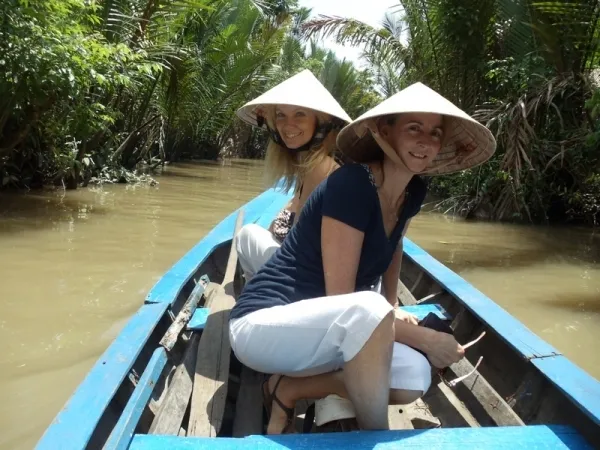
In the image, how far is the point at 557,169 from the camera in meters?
7.72

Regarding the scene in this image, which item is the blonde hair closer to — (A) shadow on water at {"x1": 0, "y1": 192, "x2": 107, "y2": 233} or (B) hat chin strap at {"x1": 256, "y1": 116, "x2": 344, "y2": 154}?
(B) hat chin strap at {"x1": 256, "y1": 116, "x2": 344, "y2": 154}

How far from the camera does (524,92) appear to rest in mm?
7527

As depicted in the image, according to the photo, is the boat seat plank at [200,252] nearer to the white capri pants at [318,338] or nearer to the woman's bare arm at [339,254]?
the white capri pants at [318,338]

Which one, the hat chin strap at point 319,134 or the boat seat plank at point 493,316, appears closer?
the boat seat plank at point 493,316

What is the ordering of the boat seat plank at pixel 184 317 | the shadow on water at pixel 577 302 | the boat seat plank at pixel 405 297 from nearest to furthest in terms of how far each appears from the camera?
the boat seat plank at pixel 184 317 < the boat seat plank at pixel 405 297 < the shadow on water at pixel 577 302

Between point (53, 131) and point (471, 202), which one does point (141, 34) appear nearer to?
point (53, 131)

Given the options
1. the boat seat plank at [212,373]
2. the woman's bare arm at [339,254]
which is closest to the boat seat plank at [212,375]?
the boat seat plank at [212,373]

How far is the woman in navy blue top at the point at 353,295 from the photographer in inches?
57.3

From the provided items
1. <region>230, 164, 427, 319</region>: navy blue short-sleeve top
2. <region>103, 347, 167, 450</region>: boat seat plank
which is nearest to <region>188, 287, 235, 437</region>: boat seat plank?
<region>103, 347, 167, 450</region>: boat seat plank

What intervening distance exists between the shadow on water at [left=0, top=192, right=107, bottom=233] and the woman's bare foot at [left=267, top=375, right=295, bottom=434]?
14.8 feet

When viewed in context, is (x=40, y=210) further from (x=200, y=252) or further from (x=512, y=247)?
(x=512, y=247)

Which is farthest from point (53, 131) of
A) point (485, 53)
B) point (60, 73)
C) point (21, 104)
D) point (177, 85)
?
point (485, 53)

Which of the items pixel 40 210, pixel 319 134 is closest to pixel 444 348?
pixel 319 134

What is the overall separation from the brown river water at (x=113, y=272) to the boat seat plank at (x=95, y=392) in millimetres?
644
